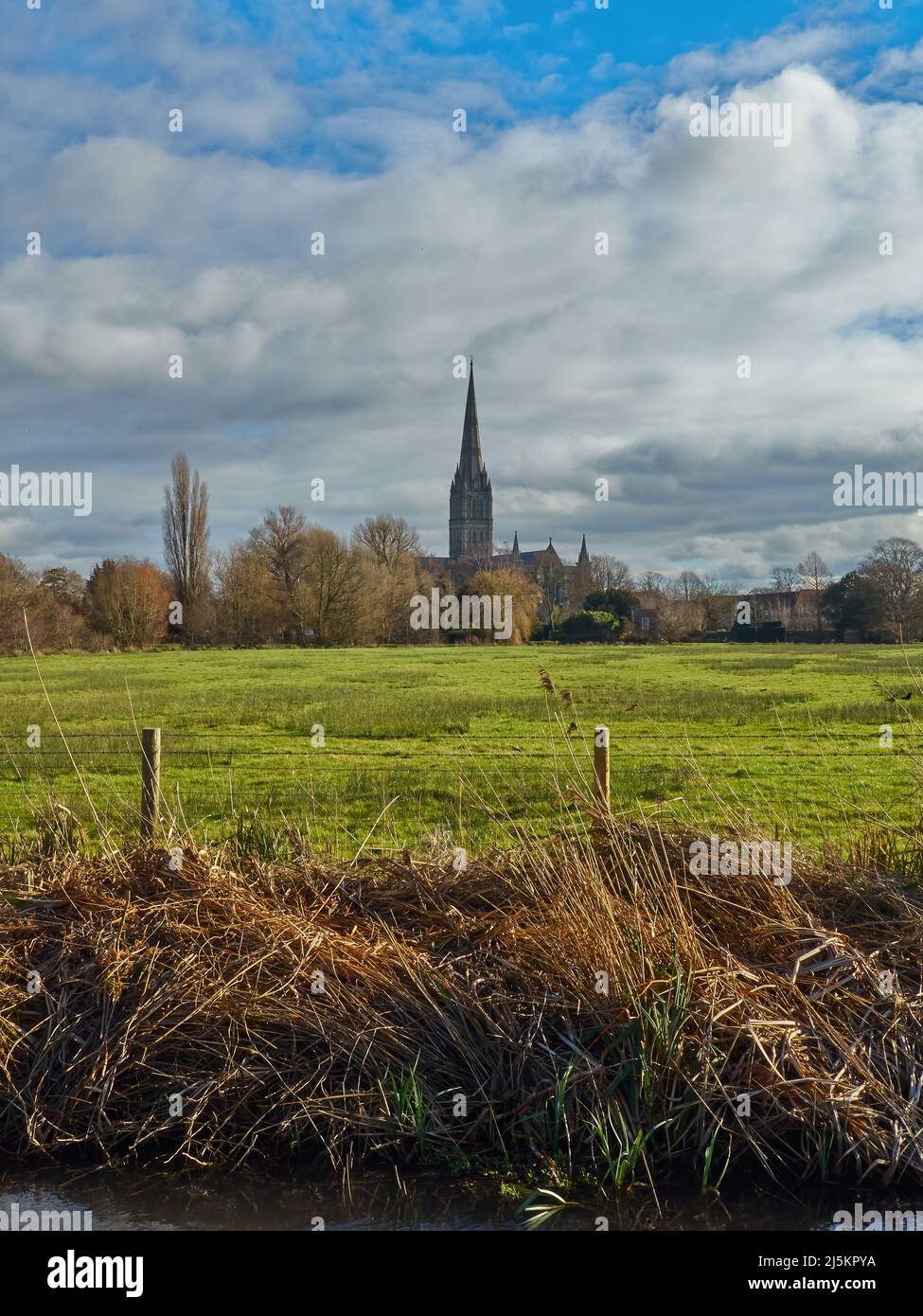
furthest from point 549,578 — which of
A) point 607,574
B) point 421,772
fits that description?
point 421,772

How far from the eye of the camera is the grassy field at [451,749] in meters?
11.1

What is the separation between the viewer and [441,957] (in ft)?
22.1

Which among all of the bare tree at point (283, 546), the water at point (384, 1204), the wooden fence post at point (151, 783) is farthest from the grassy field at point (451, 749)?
the bare tree at point (283, 546)

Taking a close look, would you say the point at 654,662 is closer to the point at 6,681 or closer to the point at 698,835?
the point at 6,681

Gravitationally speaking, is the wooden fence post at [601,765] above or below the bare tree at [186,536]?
below

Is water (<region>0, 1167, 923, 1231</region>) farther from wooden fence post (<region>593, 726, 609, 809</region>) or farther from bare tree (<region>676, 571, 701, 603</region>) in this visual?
bare tree (<region>676, 571, 701, 603</region>)

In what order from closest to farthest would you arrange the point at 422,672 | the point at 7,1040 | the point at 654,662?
the point at 7,1040 → the point at 422,672 → the point at 654,662

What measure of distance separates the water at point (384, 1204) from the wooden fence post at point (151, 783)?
354 centimetres

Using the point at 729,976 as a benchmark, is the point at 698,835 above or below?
above

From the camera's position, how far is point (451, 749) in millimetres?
19594

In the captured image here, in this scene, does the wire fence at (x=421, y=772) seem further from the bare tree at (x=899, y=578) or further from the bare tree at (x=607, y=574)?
the bare tree at (x=607, y=574)
